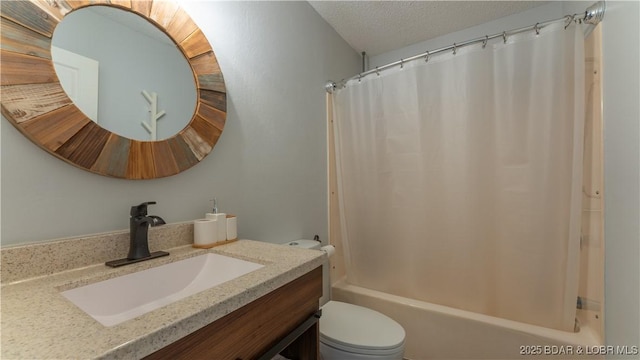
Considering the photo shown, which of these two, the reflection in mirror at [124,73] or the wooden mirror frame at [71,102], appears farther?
the reflection in mirror at [124,73]

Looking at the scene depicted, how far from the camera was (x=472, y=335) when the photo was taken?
1428 mm

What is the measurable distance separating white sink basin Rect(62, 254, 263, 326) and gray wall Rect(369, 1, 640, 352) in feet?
4.41

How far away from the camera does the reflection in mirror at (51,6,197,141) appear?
0.78m

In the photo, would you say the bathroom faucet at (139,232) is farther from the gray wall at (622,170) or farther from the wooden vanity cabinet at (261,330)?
the gray wall at (622,170)

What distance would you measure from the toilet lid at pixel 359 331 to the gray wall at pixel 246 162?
1.67 feet

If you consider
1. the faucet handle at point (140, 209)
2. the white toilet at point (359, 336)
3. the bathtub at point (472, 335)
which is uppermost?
the faucet handle at point (140, 209)

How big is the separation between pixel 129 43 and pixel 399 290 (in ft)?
6.22

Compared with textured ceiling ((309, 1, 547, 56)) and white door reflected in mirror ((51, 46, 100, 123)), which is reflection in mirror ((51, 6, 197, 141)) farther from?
textured ceiling ((309, 1, 547, 56))

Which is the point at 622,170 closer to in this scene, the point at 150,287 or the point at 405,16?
the point at 405,16

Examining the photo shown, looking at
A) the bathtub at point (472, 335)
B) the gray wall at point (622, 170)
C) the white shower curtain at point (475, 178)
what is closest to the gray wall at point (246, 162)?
the white shower curtain at point (475, 178)

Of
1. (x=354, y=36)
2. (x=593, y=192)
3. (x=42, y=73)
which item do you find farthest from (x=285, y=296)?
(x=354, y=36)

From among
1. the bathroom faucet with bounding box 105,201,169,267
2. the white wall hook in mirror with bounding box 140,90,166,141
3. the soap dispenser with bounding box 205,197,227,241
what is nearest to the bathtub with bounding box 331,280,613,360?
the soap dispenser with bounding box 205,197,227,241

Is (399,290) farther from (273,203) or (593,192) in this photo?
(593,192)

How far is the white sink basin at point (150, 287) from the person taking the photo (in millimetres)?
689
